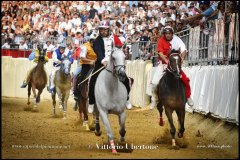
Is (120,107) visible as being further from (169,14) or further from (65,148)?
(169,14)

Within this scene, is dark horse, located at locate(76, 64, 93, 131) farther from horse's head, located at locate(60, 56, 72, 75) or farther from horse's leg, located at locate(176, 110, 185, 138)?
horse's leg, located at locate(176, 110, 185, 138)

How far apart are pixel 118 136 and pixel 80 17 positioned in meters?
19.2

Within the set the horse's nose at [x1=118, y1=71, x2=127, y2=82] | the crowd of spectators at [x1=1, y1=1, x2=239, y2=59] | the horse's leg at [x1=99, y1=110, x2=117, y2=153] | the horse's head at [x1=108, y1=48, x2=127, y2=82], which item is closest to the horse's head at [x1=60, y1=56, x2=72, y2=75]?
the crowd of spectators at [x1=1, y1=1, x2=239, y2=59]

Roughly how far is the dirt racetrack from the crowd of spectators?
959 cm

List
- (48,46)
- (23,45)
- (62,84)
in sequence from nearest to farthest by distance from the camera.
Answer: (62,84) → (48,46) → (23,45)

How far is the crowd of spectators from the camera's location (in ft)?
97.9

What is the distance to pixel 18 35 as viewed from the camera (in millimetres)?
32688

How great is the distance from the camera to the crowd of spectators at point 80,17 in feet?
97.9

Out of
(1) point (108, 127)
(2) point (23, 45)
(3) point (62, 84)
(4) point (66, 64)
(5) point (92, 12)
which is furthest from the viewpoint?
(5) point (92, 12)

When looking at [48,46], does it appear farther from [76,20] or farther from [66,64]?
[66,64]

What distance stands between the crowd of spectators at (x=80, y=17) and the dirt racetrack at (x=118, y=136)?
377 inches

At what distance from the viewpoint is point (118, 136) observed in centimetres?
1569

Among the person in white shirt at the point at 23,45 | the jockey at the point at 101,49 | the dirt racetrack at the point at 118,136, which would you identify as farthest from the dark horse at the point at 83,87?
the person in white shirt at the point at 23,45

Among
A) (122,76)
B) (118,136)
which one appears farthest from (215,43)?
(122,76)
